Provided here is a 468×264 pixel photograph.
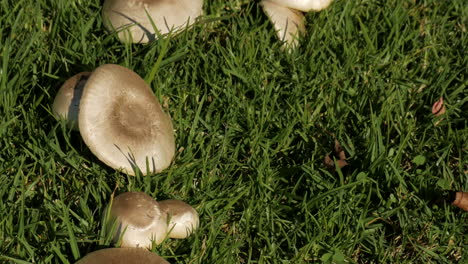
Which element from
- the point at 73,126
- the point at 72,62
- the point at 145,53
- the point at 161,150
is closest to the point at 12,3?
the point at 72,62

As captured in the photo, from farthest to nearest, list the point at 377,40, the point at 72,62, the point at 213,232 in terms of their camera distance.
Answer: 1. the point at 377,40
2. the point at 72,62
3. the point at 213,232

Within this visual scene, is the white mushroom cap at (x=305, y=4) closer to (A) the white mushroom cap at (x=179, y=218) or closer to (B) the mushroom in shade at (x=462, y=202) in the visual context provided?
(B) the mushroom in shade at (x=462, y=202)

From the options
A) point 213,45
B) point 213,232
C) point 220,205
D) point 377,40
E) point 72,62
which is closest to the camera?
point 213,232

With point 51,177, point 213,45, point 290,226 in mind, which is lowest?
point 290,226

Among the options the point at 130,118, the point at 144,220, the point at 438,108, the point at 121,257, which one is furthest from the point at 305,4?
the point at 121,257

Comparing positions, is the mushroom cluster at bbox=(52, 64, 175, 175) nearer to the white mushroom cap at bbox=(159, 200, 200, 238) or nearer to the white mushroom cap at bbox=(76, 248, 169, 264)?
the white mushroom cap at bbox=(159, 200, 200, 238)

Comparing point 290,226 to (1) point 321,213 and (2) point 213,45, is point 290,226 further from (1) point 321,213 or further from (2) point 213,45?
(2) point 213,45
